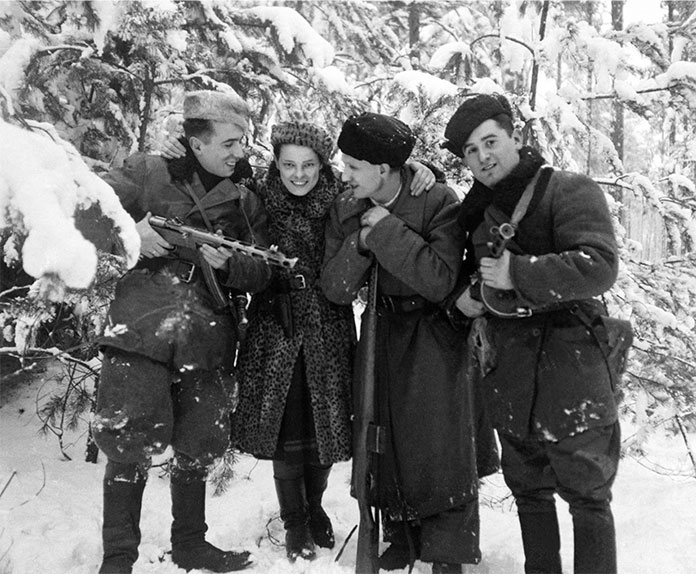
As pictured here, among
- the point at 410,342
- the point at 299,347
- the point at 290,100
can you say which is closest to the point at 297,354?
the point at 299,347

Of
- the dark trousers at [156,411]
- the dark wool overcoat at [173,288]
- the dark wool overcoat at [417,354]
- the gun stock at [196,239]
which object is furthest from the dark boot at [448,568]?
the gun stock at [196,239]

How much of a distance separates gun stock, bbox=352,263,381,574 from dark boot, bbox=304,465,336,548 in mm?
462

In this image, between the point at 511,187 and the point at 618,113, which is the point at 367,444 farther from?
the point at 618,113

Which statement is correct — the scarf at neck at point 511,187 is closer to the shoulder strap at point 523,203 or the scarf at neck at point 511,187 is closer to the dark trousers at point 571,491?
the shoulder strap at point 523,203

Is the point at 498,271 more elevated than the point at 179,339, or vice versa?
the point at 498,271

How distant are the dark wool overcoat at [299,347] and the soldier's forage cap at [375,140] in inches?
14.1

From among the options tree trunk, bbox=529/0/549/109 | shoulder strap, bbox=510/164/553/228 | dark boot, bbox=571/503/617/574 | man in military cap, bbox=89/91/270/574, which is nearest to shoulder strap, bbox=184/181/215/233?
man in military cap, bbox=89/91/270/574

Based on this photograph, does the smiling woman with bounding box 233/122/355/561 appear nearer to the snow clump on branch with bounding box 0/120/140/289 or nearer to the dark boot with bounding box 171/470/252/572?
the dark boot with bounding box 171/470/252/572

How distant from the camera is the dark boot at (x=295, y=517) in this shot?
10.2 ft

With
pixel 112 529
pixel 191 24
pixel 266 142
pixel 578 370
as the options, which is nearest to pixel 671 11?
pixel 266 142

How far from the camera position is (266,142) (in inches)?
200

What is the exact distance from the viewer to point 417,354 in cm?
294

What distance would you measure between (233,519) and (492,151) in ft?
8.97

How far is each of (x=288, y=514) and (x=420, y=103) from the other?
2.67m
